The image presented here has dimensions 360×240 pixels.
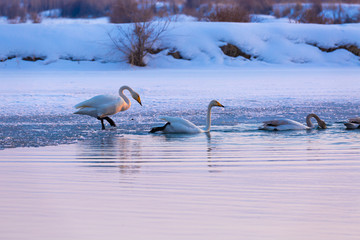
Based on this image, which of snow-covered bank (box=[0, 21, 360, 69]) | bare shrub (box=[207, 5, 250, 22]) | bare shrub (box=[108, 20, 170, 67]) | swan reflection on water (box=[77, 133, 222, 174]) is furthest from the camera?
bare shrub (box=[207, 5, 250, 22])

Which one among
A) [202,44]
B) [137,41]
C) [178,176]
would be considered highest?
[137,41]

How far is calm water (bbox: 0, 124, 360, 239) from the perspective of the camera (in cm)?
397

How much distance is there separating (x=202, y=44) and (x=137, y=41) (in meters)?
2.96

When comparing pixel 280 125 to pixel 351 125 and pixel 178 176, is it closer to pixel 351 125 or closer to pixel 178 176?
pixel 351 125

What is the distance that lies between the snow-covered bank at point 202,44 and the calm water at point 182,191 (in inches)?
715

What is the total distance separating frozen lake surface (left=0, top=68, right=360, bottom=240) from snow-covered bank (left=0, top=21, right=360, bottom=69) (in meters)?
13.8

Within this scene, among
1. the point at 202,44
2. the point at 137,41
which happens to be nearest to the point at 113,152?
the point at 137,41

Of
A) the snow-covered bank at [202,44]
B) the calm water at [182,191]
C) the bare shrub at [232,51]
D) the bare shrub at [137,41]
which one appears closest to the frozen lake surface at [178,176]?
the calm water at [182,191]

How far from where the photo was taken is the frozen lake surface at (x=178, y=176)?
403 cm

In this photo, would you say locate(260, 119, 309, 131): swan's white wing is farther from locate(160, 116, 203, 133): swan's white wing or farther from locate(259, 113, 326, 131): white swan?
Result: locate(160, 116, 203, 133): swan's white wing

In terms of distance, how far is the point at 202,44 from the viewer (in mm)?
26984

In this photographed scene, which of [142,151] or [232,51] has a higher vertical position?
[232,51]

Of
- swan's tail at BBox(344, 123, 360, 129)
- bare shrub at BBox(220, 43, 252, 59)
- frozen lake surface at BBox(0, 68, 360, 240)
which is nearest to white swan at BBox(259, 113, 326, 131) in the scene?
frozen lake surface at BBox(0, 68, 360, 240)

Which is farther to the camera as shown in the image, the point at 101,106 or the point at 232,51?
the point at 232,51
